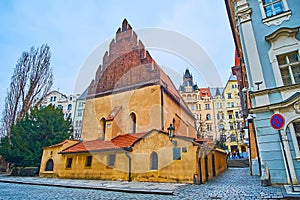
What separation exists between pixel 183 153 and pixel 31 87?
73.1 feet

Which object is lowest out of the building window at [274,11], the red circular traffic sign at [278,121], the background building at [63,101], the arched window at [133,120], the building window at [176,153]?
the building window at [176,153]

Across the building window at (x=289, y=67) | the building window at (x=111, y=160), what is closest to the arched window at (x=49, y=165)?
the building window at (x=111, y=160)

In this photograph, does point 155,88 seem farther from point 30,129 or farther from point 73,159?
point 30,129

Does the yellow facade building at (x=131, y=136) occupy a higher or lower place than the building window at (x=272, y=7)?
lower

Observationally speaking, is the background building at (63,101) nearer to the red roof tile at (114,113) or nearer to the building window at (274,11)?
the red roof tile at (114,113)

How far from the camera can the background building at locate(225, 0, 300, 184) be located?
→ 314 inches

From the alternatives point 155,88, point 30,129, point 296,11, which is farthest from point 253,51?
point 30,129

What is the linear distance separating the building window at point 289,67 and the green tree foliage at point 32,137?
826 inches

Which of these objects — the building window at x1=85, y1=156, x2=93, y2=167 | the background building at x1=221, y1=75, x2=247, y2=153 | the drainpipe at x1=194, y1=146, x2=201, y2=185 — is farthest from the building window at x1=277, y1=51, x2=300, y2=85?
the background building at x1=221, y1=75, x2=247, y2=153

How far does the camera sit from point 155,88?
661 inches

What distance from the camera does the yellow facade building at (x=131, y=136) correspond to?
11.7m

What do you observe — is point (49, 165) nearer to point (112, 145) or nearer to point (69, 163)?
point (69, 163)

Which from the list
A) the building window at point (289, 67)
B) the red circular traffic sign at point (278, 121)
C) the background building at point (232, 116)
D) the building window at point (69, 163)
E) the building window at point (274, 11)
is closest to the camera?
the red circular traffic sign at point (278, 121)

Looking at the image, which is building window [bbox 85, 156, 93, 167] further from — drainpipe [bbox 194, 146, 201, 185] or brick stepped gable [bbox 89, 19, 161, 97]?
drainpipe [bbox 194, 146, 201, 185]
